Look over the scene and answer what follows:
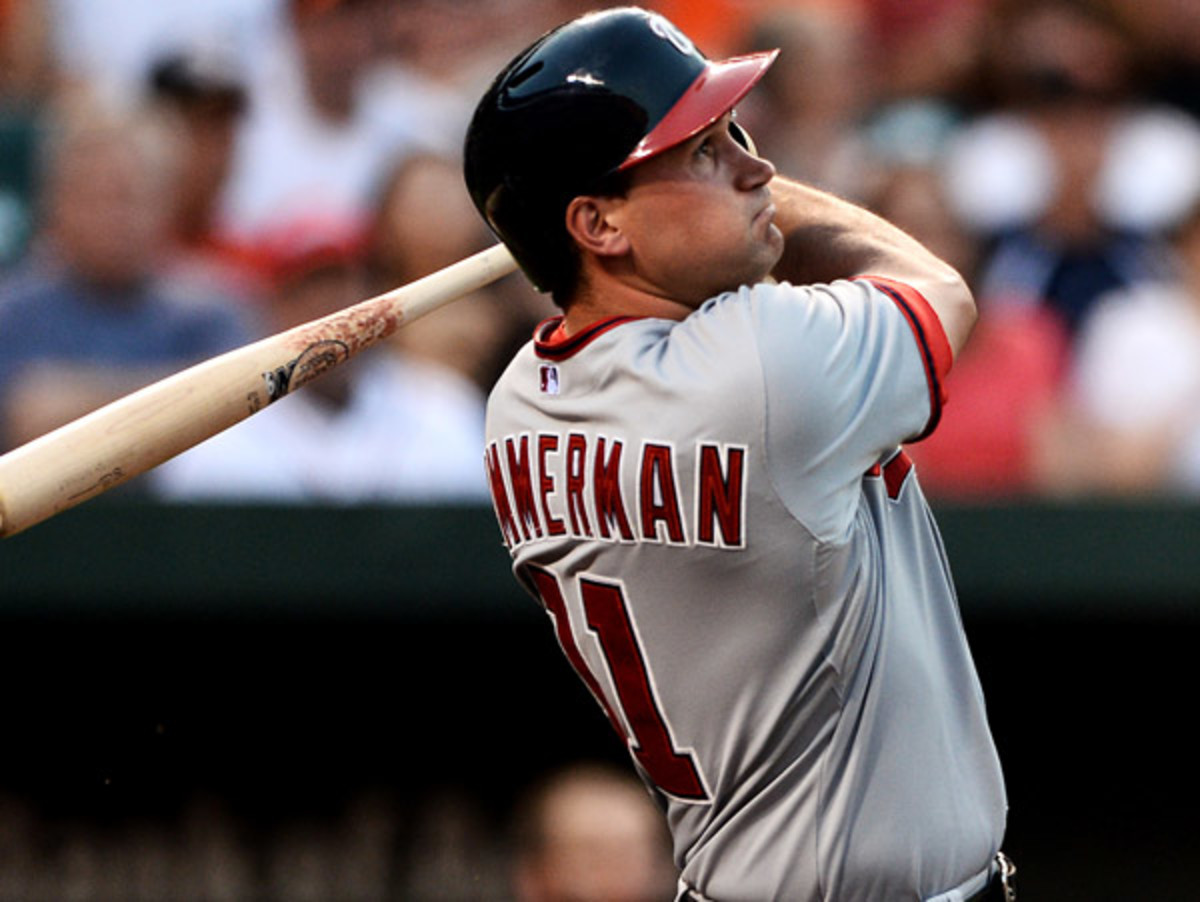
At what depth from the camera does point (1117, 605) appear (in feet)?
13.9

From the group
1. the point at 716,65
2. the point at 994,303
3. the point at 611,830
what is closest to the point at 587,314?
the point at 716,65

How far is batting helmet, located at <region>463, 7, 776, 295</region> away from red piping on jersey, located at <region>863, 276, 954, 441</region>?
11.0 inches

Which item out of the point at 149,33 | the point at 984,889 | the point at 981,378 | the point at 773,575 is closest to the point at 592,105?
the point at 773,575

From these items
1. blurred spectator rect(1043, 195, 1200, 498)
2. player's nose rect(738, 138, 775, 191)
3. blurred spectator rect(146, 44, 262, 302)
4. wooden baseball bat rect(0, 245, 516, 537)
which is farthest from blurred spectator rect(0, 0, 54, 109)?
player's nose rect(738, 138, 775, 191)

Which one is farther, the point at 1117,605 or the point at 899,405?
the point at 1117,605

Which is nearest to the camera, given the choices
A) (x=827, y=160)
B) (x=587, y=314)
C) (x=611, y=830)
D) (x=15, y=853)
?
(x=587, y=314)

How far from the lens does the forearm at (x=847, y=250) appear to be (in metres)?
2.10

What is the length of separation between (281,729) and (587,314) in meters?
2.69

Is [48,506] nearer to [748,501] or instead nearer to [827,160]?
[748,501]

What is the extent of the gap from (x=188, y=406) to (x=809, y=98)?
375 centimetres

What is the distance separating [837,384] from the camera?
1908 millimetres

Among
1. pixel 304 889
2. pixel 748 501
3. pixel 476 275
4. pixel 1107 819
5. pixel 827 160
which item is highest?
pixel 827 160

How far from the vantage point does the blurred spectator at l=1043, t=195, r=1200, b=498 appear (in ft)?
15.4

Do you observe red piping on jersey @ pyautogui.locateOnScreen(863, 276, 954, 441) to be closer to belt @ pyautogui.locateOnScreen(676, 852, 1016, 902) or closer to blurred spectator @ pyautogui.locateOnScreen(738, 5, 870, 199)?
belt @ pyautogui.locateOnScreen(676, 852, 1016, 902)
